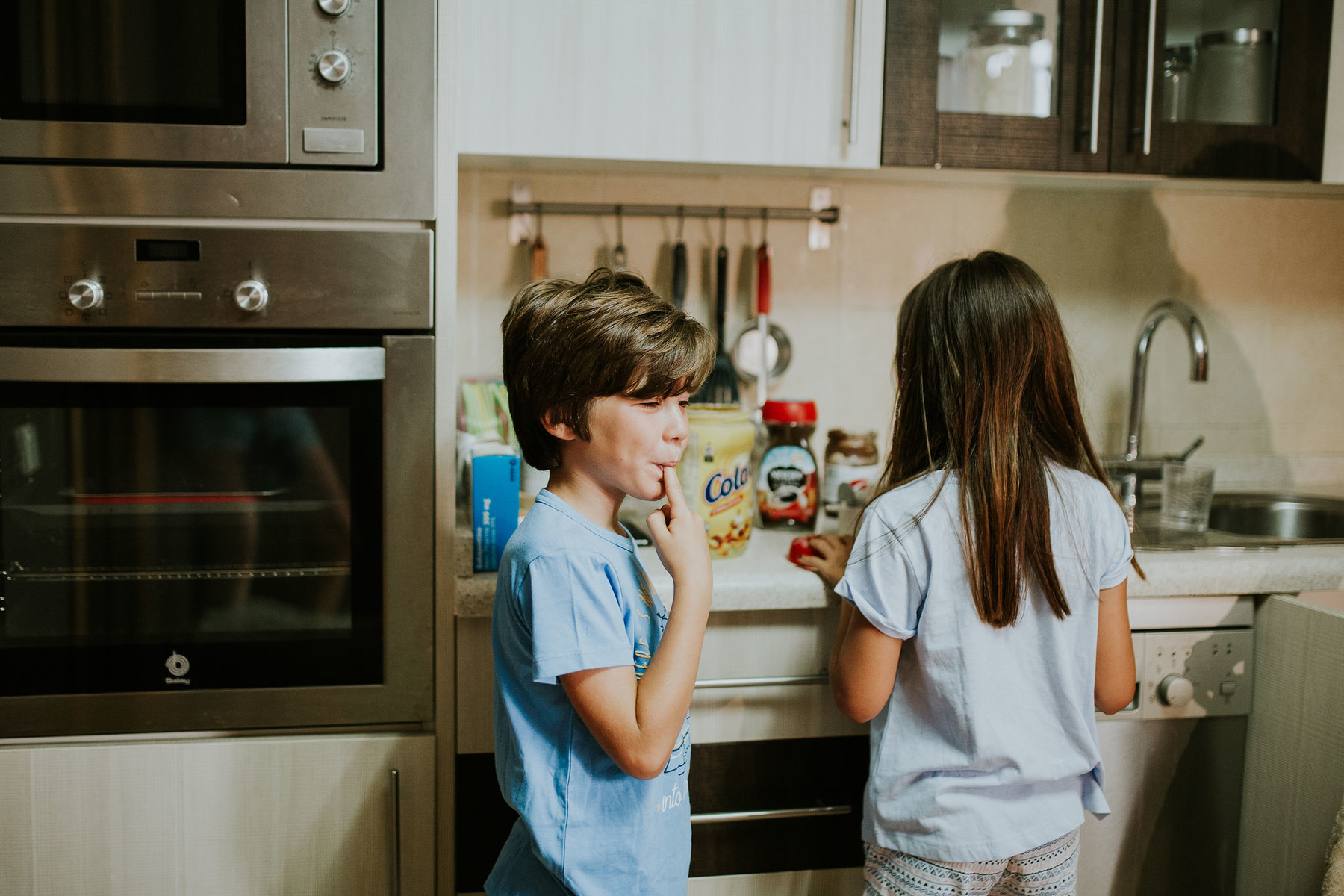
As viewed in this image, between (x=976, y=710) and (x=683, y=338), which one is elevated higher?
(x=683, y=338)

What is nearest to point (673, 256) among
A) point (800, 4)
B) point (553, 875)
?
point (800, 4)

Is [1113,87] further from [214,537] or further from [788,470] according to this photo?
[214,537]

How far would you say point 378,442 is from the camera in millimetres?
1183

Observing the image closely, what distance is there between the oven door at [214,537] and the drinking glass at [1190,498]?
1125mm

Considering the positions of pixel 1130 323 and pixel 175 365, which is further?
pixel 1130 323

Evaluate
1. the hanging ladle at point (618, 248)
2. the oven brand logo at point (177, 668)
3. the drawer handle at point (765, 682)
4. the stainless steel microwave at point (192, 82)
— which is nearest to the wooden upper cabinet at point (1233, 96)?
the hanging ladle at point (618, 248)

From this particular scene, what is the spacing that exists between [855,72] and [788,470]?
586 mm

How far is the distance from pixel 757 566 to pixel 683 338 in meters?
0.48

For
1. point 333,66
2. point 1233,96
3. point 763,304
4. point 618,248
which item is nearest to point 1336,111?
point 1233,96

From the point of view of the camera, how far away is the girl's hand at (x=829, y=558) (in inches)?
48.6

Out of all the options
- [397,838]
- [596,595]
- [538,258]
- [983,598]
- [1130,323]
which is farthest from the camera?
[1130,323]

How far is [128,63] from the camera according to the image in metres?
1.14

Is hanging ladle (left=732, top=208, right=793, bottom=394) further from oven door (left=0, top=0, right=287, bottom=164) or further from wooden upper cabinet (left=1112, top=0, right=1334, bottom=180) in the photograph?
oven door (left=0, top=0, right=287, bottom=164)

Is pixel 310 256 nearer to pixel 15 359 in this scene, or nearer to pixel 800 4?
pixel 15 359
